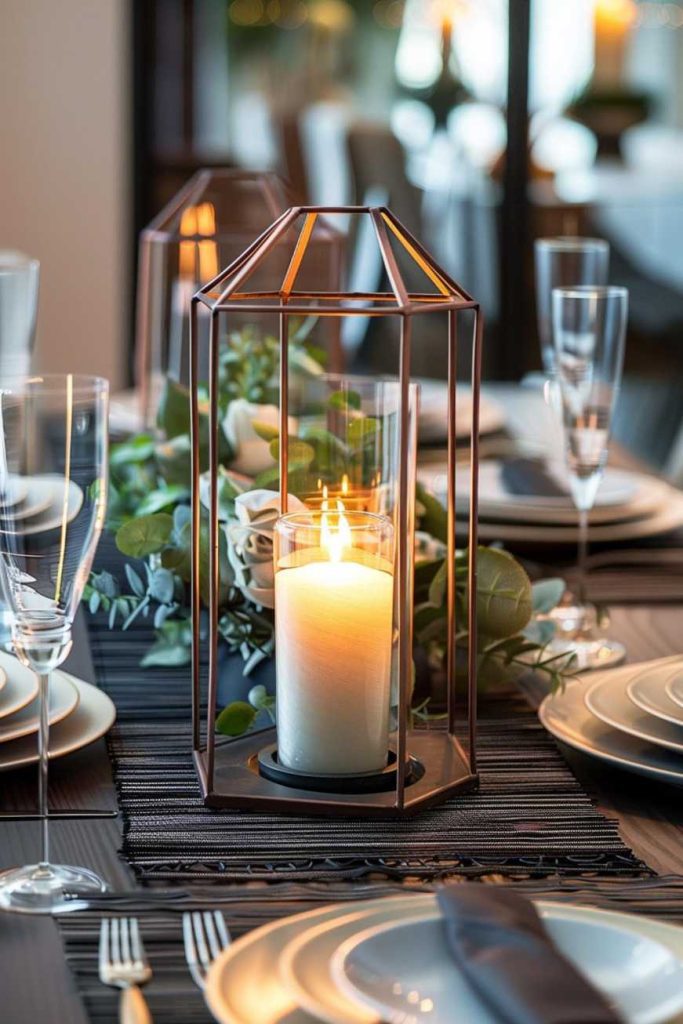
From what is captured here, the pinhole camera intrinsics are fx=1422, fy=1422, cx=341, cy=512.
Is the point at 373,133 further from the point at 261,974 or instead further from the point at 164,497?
the point at 261,974

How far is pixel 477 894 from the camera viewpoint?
0.60 meters

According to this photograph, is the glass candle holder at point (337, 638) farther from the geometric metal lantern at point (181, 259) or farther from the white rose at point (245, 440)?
the geometric metal lantern at point (181, 259)

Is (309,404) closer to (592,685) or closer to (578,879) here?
(592,685)

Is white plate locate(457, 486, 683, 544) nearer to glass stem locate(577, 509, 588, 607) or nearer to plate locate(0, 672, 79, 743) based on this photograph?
glass stem locate(577, 509, 588, 607)

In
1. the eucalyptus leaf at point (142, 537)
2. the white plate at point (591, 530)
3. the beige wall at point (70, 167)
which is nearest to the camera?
the eucalyptus leaf at point (142, 537)

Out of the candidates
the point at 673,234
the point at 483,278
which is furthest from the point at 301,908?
the point at 673,234

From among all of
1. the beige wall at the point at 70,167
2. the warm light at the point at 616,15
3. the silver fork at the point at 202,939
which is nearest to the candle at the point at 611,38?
the warm light at the point at 616,15

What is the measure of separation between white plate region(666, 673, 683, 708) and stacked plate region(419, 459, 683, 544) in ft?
1.68

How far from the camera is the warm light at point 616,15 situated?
17.8ft

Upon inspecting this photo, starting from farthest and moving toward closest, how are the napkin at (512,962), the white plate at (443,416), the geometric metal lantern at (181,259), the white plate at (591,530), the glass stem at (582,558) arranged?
the white plate at (443,416) → the geometric metal lantern at (181,259) → the white plate at (591,530) → the glass stem at (582,558) → the napkin at (512,962)

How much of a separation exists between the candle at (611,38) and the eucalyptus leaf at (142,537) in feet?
16.1

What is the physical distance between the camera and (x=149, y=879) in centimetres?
72

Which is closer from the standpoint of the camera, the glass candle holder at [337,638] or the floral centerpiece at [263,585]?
the glass candle holder at [337,638]

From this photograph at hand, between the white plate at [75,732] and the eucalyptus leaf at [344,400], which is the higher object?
the eucalyptus leaf at [344,400]
